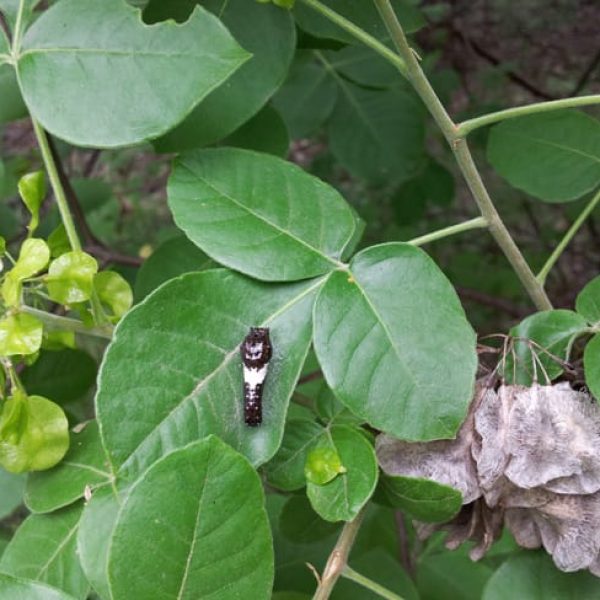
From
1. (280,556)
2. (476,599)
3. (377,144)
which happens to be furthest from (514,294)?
(280,556)

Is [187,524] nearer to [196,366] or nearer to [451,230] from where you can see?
[196,366]

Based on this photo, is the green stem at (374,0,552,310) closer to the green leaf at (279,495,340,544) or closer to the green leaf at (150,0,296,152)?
the green leaf at (150,0,296,152)

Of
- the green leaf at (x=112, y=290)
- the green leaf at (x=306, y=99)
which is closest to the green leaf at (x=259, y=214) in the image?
the green leaf at (x=112, y=290)

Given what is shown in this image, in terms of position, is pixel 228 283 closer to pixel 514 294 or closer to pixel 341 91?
pixel 341 91

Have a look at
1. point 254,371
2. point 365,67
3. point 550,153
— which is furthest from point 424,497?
point 365,67

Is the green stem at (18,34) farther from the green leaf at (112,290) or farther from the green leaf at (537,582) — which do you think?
the green leaf at (537,582)

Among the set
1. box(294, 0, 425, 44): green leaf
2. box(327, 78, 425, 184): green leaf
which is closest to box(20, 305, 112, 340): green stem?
box(294, 0, 425, 44): green leaf
